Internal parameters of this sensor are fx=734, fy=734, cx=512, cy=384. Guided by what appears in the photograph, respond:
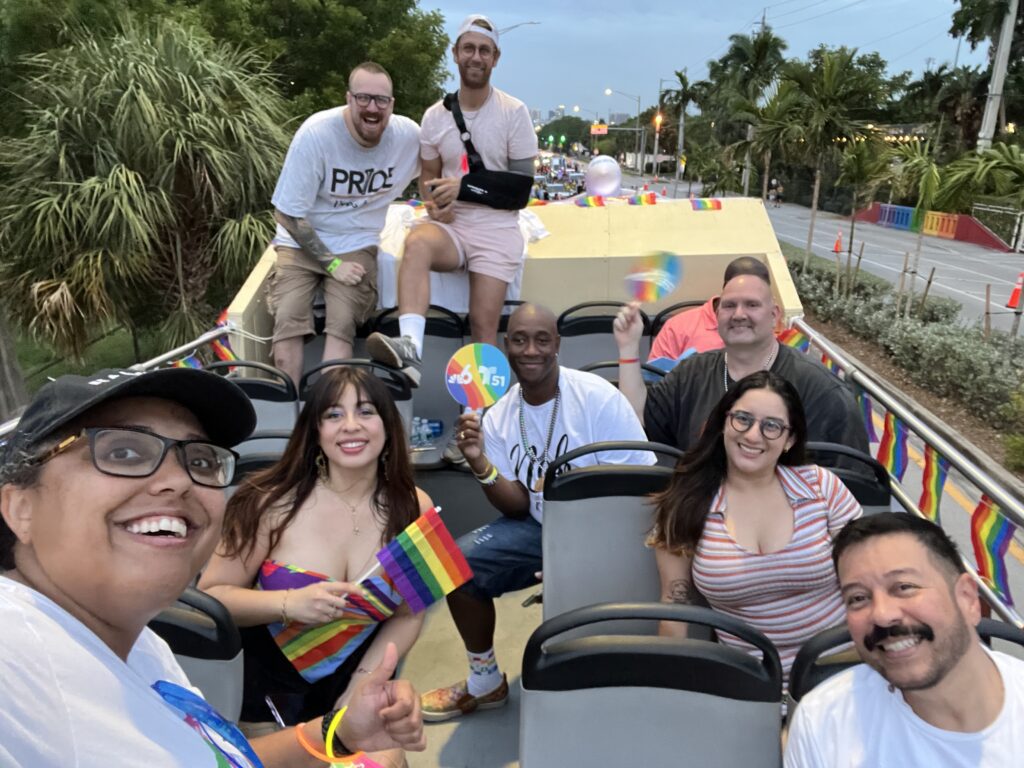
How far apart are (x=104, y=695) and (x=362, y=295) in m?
3.57

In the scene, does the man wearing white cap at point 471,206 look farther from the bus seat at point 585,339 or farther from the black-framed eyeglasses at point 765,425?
the black-framed eyeglasses at point 765,425

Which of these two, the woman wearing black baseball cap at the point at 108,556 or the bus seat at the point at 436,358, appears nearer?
the woman wearing black baseball cap at the point at 108,556

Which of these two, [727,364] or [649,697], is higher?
[727,364]

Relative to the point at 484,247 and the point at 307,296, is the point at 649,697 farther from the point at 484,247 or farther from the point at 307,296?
the point at 307,296

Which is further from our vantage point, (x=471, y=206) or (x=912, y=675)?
(x=471, y=206)

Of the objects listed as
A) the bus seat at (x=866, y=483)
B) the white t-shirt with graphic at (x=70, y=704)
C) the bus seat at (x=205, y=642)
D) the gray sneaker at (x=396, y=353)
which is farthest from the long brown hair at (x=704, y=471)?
the gray sneaker at (x=396, y=353)

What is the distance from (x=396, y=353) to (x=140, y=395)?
95.0 inches

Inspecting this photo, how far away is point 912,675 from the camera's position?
4.24 ft

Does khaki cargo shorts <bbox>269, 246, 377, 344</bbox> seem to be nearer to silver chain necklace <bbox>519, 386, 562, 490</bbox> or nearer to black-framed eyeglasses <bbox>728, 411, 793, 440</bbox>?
silver chain necklace <bbox>519, 386, 562, 490</bbox>

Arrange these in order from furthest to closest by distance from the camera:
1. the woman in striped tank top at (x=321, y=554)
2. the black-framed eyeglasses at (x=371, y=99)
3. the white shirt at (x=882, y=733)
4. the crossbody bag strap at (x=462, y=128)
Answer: the crossbody bag strap at (x=462, y=128) → the black-framed eyeglasses at (x=371, y=99) → the woman in striped tank top at (x=321, y=554) → the white shirt at (x=882, y=733)

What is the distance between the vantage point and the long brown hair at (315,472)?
2092 millimetres

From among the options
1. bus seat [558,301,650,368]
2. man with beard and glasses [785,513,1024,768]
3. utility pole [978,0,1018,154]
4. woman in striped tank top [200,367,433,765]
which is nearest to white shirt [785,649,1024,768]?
man with beard and glasses [785,513,1024,768]

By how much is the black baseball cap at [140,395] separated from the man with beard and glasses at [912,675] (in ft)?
3.75

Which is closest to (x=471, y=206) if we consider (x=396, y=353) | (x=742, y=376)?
(x=396, y=353)
